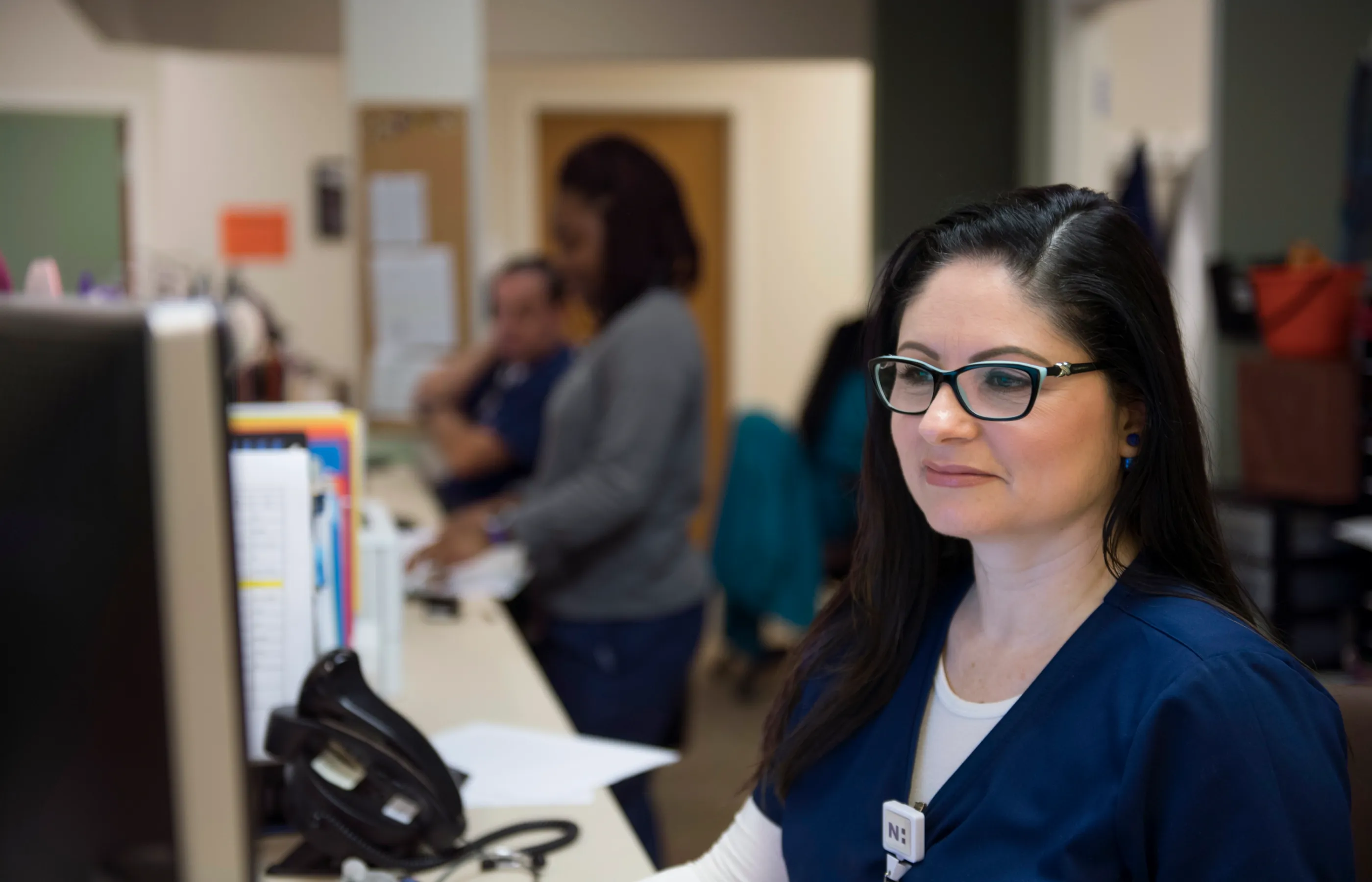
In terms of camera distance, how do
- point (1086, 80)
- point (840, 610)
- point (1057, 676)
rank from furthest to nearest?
point (1086, 80) < point (840, 610) < point (1057, 676)

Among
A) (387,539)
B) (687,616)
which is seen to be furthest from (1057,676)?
(687,616)

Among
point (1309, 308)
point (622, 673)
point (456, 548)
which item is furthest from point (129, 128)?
point (1309, 308)

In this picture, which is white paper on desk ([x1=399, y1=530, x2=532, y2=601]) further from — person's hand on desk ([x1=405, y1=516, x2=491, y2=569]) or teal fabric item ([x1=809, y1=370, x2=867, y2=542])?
teal fabric item ([x1=809, y1=370, x2=867, y2=542])

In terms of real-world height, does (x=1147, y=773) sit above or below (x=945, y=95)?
below

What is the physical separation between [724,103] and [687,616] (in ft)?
14.5

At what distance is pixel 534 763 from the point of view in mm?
1655

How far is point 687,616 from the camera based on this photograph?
2531 mm

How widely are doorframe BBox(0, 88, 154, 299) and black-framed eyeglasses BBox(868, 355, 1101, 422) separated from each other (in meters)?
4.64

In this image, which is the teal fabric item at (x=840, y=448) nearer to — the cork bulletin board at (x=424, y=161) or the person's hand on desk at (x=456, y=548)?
the cork bulletin board at (x=424, y=161)

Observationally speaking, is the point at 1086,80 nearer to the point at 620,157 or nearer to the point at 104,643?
the point at 620,157

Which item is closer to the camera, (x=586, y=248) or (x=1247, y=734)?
(x=1247, y=734)

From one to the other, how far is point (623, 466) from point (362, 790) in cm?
113

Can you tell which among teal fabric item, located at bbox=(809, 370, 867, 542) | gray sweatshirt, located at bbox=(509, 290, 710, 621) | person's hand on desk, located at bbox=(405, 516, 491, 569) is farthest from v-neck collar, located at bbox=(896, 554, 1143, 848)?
teal fabric item, located at bbox=(809, 370, 867, 542)

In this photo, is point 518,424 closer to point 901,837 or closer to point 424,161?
point 424,161
